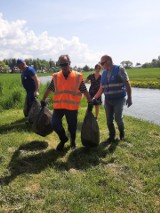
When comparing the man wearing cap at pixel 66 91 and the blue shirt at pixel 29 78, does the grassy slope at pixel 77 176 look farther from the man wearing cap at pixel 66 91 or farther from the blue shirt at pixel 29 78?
the blue shirt at pixel 29 78

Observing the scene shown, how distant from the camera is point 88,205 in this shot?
14.1 ft

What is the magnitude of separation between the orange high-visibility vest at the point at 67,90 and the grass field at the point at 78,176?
1.00m

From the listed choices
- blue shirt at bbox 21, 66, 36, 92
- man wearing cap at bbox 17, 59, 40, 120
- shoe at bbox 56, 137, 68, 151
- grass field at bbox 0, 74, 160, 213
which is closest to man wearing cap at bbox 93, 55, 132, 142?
grass field at bbox 0, 74, 160, 213

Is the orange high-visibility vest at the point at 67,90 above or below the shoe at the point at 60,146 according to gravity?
above

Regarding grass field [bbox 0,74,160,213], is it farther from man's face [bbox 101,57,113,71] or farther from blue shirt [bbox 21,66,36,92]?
man's face [bbox 101,57,113,71]

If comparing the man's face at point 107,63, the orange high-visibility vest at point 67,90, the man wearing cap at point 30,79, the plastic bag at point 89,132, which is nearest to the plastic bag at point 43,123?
the orange high-visibility vest at point 67,90

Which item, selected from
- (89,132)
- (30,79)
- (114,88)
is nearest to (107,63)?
(114,88)

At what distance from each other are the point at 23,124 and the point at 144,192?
492 cm

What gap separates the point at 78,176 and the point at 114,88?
94.7 inches

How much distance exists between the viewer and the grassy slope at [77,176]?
14.2ft

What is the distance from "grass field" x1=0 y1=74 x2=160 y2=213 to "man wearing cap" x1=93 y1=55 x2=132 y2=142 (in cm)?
75

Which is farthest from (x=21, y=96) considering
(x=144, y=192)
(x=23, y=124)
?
(x=144, y=192)

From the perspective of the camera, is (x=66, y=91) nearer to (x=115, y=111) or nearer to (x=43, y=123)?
(x=43, y=123)

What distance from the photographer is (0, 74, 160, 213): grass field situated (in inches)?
170
